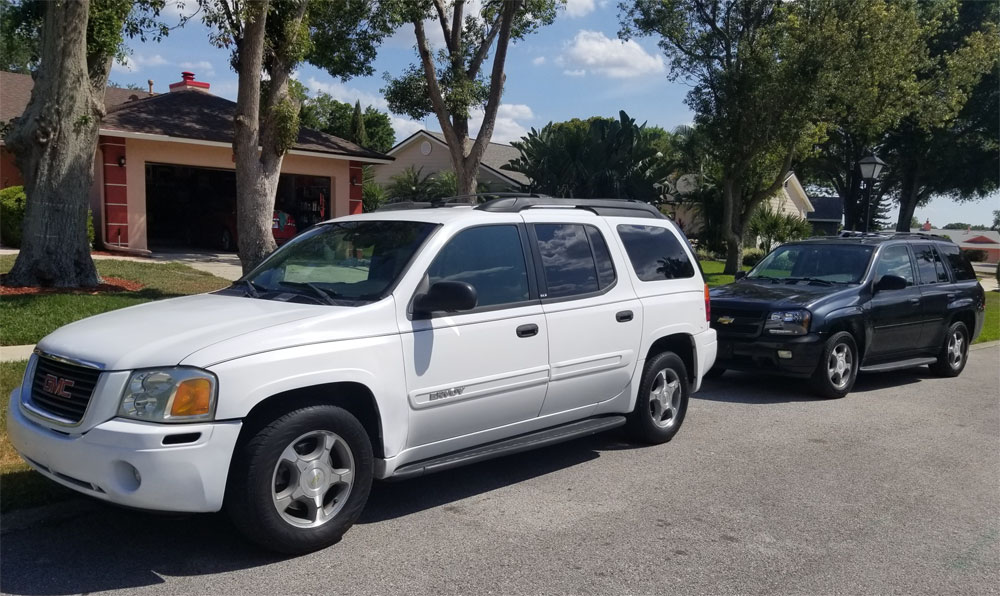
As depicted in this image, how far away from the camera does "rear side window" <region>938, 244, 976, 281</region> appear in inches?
445

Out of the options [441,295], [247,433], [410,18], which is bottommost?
[247,433]

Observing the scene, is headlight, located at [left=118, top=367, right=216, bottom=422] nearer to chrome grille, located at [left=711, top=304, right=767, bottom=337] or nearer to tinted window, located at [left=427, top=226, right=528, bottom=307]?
tinted window, located at [left=427, top=226, right=528, bottom=307]

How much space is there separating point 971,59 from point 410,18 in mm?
17922

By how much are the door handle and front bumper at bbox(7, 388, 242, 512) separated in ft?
6.57

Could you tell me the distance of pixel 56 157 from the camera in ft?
41.1

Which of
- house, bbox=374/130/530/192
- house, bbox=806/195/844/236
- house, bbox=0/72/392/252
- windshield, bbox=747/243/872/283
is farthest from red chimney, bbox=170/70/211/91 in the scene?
house, bbox=806/195/844/236

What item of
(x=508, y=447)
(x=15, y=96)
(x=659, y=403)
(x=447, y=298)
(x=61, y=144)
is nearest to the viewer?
(x=447, y=298)

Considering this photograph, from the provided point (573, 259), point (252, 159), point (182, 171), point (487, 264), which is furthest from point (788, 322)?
point (182, 171)

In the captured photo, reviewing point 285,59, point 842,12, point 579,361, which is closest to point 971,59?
point 842,12

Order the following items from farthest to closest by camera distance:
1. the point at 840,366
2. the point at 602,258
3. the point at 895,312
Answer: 1. the point at 895,312
2. the point at 840,366
3. the point at 602,258

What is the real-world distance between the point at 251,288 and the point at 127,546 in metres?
1.77

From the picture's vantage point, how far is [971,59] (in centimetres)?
2548

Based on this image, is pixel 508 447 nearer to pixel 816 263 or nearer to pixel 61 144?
pixel 816 263

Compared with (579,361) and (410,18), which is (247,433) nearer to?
(579,361)
